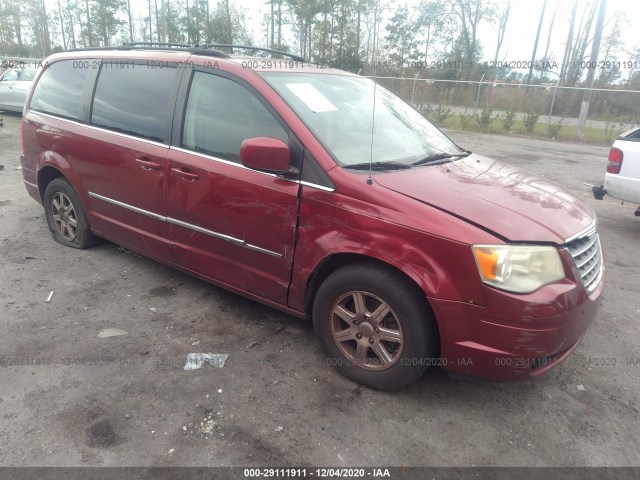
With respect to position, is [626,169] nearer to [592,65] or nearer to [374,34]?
[592,65]

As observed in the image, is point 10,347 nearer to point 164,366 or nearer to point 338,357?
point 164,366

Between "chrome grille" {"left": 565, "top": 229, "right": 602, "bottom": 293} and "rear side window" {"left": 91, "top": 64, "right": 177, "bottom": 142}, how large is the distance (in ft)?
9.29

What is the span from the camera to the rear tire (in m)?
4.48

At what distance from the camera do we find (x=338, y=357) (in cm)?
289

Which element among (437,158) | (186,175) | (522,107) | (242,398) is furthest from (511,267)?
(522,107)

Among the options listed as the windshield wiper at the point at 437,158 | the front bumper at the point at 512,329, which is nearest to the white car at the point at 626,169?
the windshield wiper at the point at 437,158

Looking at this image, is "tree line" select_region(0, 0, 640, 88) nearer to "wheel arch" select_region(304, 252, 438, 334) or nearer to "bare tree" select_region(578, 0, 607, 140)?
"bare tree" select_region(578, 0, 607, 140)

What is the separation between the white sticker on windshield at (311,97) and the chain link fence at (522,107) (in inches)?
621

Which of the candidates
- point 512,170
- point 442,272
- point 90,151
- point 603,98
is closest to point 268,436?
point 442,272

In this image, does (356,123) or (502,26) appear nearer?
(356,123)

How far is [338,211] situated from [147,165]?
1.73 m

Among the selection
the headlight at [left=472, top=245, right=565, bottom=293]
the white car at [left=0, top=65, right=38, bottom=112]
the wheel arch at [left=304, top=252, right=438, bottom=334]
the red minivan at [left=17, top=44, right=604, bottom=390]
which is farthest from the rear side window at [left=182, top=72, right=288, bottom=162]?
the white car at [left=0, top=65, right=38, bottom=112]

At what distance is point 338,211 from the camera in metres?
2.68

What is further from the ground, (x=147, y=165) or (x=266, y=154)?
(x=266, y=154)
